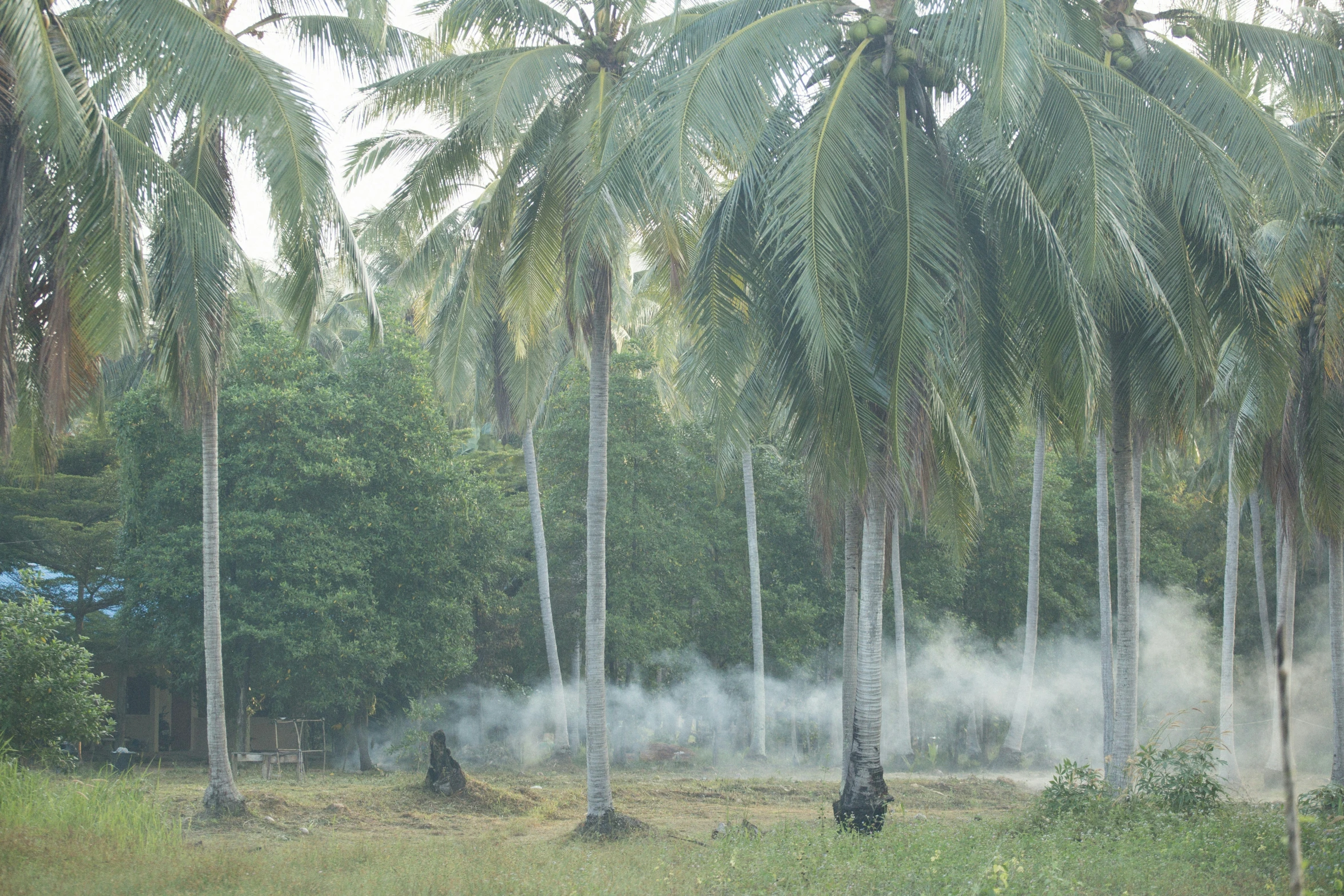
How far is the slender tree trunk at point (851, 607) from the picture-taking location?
1545 cm

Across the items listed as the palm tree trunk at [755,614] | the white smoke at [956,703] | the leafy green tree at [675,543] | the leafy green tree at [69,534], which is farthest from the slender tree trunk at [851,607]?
the leafy green tree at [69,534]

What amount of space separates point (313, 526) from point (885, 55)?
48.3ft

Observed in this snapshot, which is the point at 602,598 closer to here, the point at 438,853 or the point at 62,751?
the point at 438,853

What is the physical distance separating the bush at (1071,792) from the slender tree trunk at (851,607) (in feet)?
9.25

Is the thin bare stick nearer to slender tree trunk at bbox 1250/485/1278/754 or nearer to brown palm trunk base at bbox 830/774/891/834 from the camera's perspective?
brown palm trunk base at bbox 830/774/891/834

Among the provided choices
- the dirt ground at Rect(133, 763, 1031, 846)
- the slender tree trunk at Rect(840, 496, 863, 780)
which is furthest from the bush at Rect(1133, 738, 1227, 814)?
the slender tree trunk at Rect(840, 496, 863, 780)

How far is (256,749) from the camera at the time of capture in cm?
2881

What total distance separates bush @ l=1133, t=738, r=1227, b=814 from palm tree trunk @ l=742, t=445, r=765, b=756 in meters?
14.3

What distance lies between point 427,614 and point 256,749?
9.53 metres

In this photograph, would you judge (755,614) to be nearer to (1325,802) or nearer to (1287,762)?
(1325,802)

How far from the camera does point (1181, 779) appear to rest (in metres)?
11.7

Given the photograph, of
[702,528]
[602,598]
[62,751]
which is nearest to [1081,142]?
[602,598]

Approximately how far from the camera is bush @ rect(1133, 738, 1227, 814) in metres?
11.4

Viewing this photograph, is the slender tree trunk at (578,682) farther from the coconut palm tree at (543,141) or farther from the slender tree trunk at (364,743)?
the coconut palm tree at (543,141)
